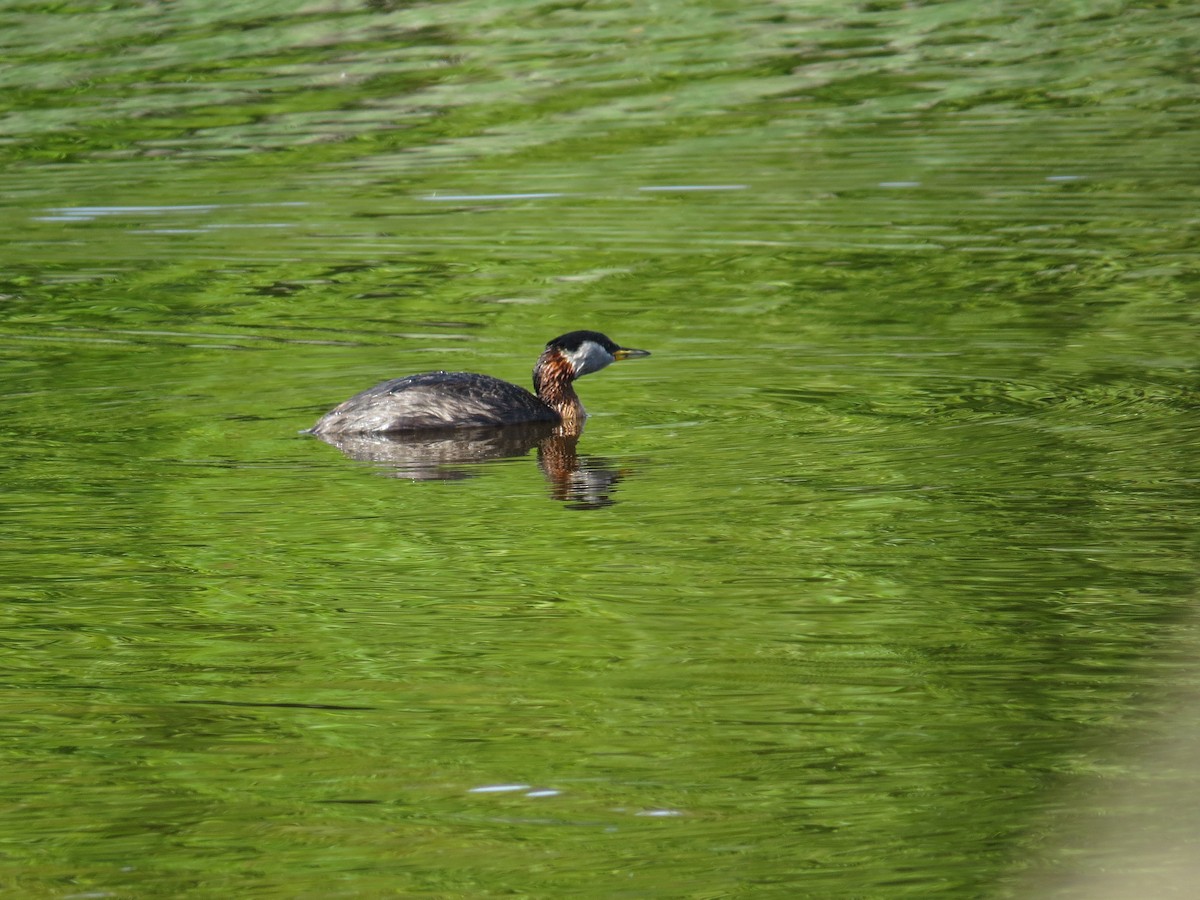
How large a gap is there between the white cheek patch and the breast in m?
0.44

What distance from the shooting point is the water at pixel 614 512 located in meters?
5.83

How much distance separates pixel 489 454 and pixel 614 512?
1783 mm

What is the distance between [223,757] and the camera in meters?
6.29

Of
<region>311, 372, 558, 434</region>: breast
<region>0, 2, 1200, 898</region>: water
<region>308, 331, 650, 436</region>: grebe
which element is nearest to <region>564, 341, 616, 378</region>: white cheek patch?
<region>308, 331, 650, 436</region>: grebe

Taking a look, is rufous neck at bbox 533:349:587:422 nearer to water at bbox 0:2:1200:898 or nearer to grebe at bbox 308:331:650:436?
grebe at bbox 308:331:650:436

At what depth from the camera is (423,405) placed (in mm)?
10891

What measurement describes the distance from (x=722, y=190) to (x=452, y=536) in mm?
9890

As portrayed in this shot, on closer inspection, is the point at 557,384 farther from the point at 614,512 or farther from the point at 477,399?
the point at 614,512

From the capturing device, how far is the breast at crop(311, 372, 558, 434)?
10727 mm

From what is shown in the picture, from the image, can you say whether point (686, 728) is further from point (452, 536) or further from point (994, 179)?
point (994, 179)

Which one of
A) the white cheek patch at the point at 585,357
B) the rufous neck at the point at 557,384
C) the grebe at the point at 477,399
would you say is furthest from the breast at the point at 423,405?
the white cheek patch at the point at 585,357

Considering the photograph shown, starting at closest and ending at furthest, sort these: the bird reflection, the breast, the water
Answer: the water
the bird reflection
the breast

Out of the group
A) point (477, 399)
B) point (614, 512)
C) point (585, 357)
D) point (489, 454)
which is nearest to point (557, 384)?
point (585, 357)

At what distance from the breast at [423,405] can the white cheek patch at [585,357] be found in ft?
1.45
